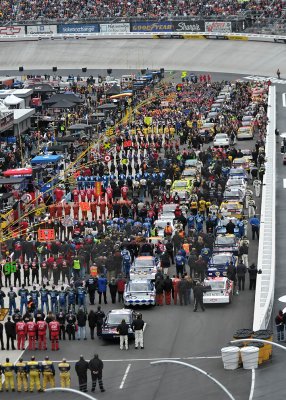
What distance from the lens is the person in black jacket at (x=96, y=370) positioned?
111 ft

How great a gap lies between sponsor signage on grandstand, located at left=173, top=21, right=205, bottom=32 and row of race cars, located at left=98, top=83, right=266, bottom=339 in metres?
46.9

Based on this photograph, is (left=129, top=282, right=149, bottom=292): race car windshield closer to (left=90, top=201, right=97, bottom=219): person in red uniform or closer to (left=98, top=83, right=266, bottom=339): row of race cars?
(left=98, top=83, right=266, bottom=339): row of race cars

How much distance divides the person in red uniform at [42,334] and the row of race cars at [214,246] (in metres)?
1.59

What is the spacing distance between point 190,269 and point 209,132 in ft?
92.8

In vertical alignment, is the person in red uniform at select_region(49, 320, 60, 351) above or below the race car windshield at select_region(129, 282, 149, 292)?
below

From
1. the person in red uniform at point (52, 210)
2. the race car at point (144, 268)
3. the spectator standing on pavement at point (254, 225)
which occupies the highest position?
the person in red uniform at point (52, 210)

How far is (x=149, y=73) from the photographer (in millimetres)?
99750

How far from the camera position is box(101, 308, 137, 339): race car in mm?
38031

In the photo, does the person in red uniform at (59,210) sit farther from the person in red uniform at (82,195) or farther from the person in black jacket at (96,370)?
the person in black jacket at (96,370)

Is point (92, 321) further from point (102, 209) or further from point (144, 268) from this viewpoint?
point (102, 209)

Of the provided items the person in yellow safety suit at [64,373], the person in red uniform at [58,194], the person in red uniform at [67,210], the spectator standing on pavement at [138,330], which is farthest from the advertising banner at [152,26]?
the person in yellow safety suit at [64,373]

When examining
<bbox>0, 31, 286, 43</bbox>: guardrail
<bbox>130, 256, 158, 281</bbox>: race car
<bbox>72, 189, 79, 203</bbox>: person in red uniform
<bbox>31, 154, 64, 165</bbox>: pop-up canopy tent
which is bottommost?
<bbox>130, 256, 158, 281</bbox>: race car

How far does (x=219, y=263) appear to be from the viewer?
4350cm

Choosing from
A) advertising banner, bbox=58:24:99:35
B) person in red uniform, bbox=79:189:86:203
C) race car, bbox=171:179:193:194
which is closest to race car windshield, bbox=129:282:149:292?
person in red uniform, bbox=79:189:86:203
